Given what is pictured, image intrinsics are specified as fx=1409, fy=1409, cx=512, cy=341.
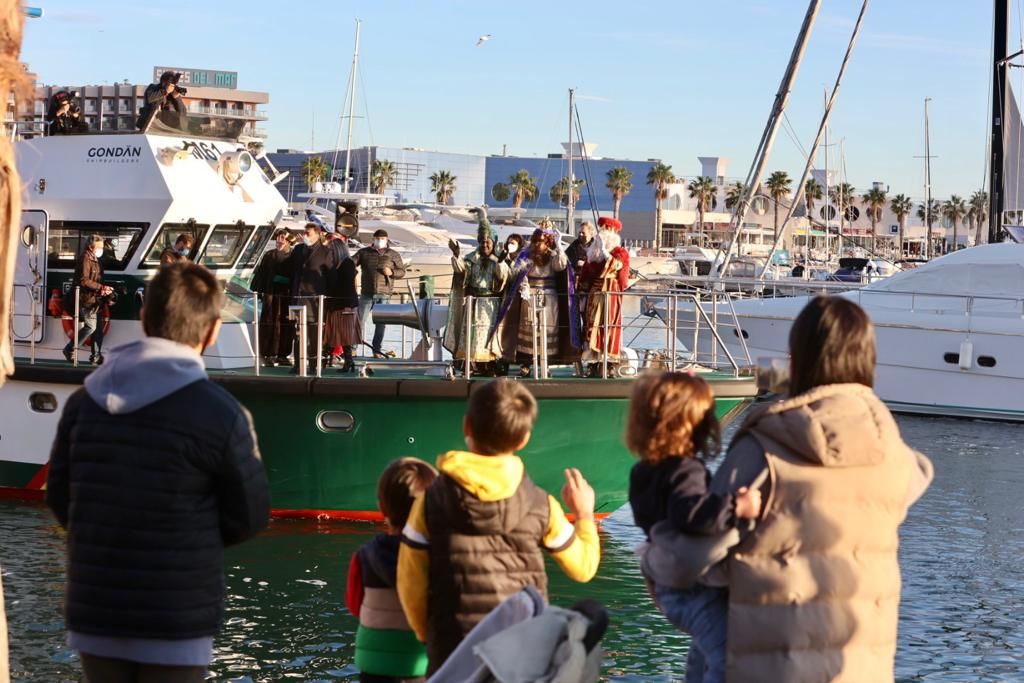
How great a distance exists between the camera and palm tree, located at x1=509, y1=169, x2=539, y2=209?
389ft

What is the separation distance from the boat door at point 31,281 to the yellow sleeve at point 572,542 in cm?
1049

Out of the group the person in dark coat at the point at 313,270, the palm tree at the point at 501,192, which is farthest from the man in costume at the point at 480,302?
the palm tree at the point at 501,192

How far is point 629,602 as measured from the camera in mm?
11492

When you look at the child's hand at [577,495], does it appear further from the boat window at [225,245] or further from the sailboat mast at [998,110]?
the sailboat mast at [998,110]

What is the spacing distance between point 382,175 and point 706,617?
106838 millimetres

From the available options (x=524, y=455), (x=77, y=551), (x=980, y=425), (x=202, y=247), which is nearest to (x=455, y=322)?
(x=524, y=455)

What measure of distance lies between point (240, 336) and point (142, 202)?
1733mm

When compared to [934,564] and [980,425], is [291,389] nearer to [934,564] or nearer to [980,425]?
[934,564]

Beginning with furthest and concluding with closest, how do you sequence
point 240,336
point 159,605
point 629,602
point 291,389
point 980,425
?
point 980,425, point 240,336, point 291,389, point 629,602, point 159,605

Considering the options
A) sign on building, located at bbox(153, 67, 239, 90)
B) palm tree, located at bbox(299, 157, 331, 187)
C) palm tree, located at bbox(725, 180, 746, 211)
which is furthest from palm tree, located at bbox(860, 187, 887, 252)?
sign on building, located at bbox(153, 67, 239, 90)

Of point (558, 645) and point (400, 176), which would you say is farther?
point (400, 176)

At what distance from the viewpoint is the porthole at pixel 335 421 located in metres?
13.0

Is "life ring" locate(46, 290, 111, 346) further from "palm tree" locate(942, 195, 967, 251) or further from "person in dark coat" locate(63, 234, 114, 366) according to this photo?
"palm tree" locate(942, 195, 967, 251)

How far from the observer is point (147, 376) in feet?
13.3
